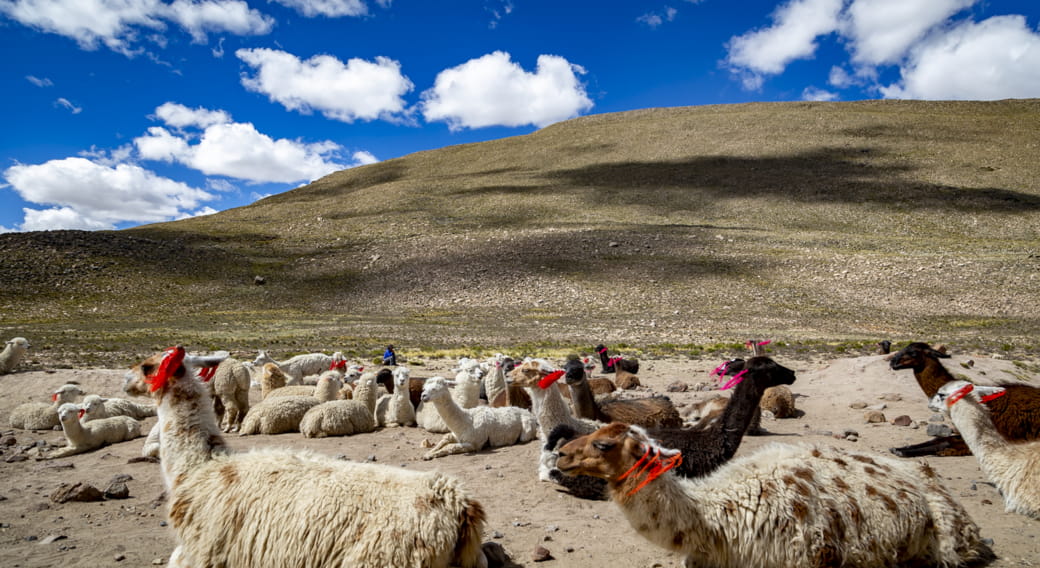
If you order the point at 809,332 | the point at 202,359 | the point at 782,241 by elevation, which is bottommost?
the point at 809,332

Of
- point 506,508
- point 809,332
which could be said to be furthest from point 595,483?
point 809,332

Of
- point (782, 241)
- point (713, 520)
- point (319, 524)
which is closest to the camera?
point (319, 524)

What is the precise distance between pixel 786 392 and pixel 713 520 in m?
8.00

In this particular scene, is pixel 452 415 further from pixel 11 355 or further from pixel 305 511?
pixel 11 355

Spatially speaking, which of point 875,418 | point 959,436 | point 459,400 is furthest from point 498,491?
point 875,418

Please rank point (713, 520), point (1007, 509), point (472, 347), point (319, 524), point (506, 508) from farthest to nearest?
point (472, 347)
point (506, 508)
point (1007, 509)
point (713, 520)
point (319, 524)

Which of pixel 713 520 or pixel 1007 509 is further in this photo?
pixel 1007 509

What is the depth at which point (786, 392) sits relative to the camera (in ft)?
38.4

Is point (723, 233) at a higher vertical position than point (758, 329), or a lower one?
higher

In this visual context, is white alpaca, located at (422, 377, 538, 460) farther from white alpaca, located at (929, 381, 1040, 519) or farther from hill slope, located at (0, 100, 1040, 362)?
hill slope, located at (0, 100, 1040, 362)

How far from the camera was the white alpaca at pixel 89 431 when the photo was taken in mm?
9719

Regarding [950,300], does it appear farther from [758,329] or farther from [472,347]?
[472,347]

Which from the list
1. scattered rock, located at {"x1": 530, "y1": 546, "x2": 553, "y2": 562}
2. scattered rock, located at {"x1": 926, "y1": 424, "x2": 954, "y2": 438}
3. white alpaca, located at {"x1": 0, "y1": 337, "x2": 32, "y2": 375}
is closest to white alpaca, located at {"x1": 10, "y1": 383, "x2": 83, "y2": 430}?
white alpaca, located at {"x1": 0, "y1": 337, "x2": 32, "y2": 375}

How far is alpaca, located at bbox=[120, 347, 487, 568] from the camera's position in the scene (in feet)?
13.7
